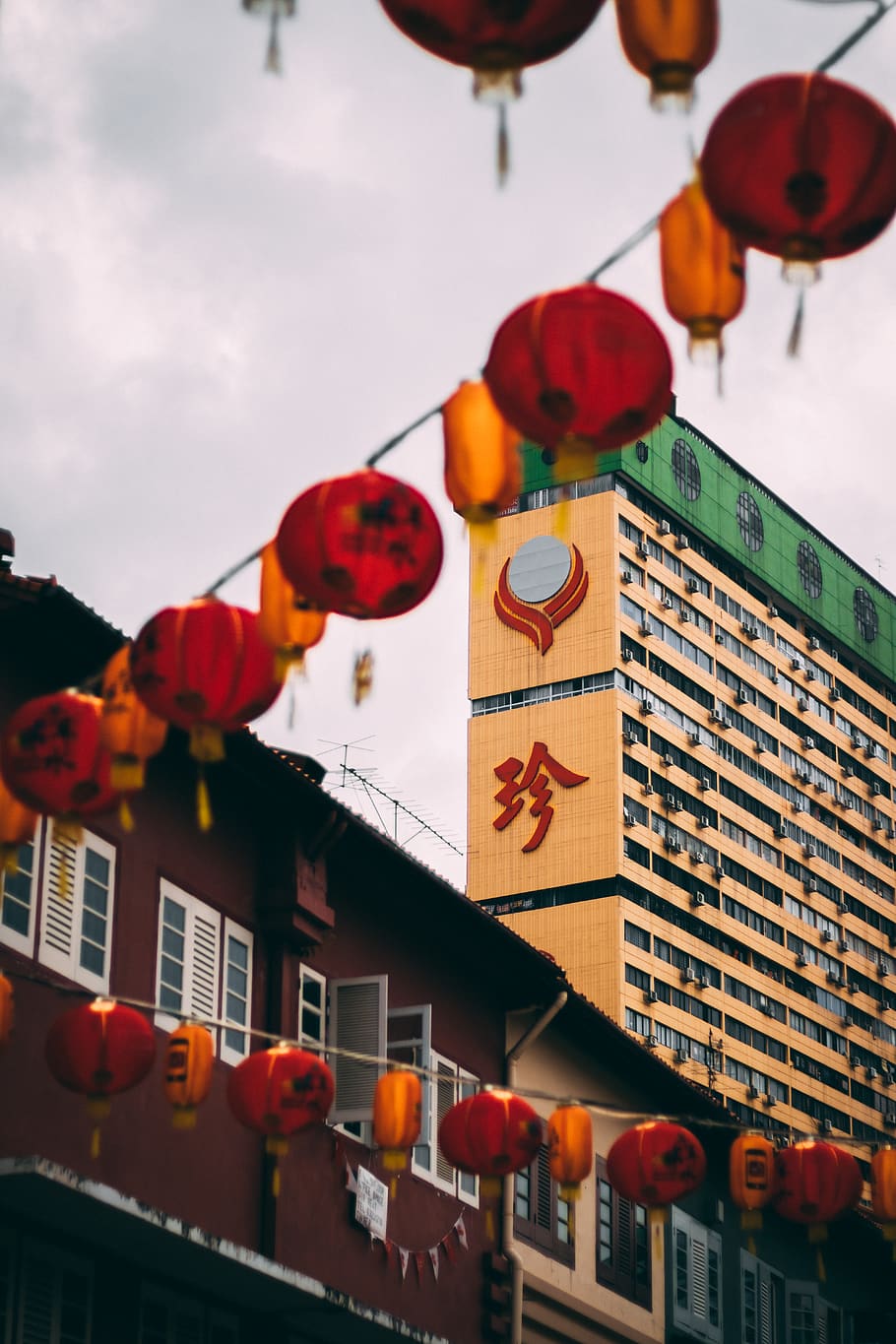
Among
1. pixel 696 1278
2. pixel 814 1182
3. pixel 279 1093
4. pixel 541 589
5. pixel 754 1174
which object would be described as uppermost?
pixel 541 589

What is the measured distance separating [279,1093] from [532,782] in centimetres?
6132

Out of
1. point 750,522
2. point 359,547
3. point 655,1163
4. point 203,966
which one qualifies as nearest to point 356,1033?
point 203,966

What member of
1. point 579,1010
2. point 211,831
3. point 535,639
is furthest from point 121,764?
point 535,639

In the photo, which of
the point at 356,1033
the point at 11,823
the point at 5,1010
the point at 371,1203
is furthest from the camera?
the point at 356,1033

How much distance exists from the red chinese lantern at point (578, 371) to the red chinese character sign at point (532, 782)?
68034mm

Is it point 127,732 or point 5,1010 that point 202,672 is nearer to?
point 127,732

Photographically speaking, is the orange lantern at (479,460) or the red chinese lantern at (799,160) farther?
the orange lantern at (479,460)

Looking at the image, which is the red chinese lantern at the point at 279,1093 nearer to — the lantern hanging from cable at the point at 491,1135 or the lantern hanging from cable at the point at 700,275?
the lantern hanging from cable at the point at 491,1135

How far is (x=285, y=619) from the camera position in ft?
38.1

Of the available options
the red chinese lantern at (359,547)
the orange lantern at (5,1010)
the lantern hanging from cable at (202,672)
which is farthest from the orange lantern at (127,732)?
the orange lantern at (5,1010)

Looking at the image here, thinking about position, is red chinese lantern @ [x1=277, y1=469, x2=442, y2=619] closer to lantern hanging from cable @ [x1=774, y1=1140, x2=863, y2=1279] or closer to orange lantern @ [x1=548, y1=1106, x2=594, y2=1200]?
orange lantern @ [x1=548, y1=1106, x2=594, y2=1200]

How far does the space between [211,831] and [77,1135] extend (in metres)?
3.72

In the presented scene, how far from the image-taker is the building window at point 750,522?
86500 millimetres

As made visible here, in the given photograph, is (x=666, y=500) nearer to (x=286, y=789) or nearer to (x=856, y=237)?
(x=286, y=789)
